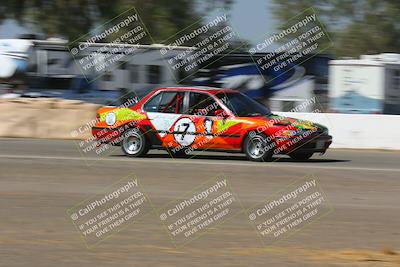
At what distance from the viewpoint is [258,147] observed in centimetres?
1528

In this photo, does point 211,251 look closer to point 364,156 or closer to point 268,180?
point 268,180

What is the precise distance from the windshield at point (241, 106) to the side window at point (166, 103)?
2.40 ft

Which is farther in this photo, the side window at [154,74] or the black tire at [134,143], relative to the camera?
the side window at [154,74]

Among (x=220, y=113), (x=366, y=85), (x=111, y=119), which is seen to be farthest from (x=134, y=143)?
(x=366, y=85)

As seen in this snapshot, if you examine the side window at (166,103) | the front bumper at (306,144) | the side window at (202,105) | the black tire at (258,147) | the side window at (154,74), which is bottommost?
the front bumper at (306,144)

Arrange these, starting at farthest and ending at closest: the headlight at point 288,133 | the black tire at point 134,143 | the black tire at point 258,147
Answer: the black tire at point 134,143, the black tire at point 258,147, the headlight at point 288,133

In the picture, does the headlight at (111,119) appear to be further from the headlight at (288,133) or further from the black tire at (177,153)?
the headlight at (288,133)

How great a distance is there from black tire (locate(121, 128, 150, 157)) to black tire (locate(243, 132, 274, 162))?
74.9 inches

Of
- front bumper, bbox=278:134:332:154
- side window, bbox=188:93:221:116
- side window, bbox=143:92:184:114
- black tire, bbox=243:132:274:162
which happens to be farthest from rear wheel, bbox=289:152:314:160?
side window, bbox=143:92:184:114

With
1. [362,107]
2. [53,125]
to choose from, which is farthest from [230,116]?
[362,107]

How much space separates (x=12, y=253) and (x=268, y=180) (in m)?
6.03

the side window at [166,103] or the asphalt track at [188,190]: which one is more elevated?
the side window at [166,103]

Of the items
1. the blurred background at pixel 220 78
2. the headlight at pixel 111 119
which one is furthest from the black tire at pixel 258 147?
the blurred background at pixel 220 78

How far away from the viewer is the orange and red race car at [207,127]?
15219mm
